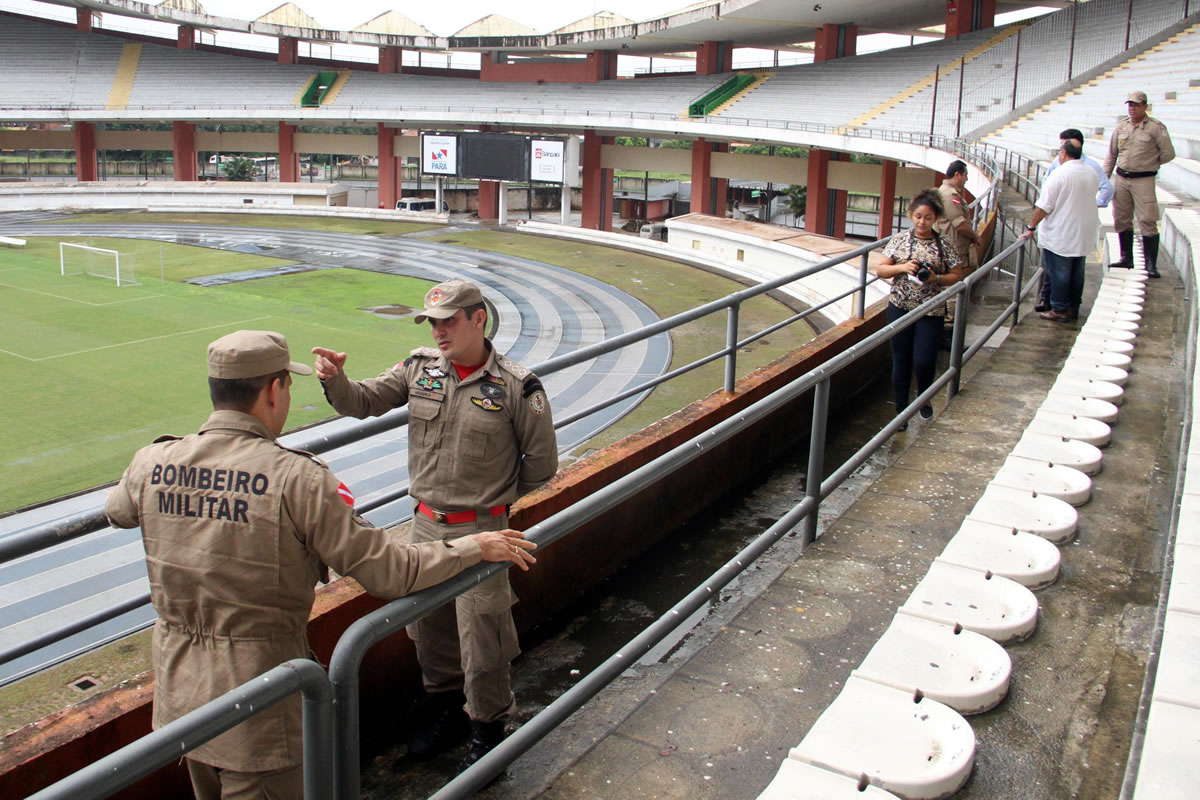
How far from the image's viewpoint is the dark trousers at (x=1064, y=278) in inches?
312

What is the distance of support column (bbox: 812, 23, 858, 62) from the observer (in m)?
39.4

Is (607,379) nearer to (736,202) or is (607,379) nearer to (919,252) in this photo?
(919,252)

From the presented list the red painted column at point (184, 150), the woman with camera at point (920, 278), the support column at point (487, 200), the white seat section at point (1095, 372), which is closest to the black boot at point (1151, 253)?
the white seat section at point (1095, 372)

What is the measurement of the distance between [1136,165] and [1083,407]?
14.1 ft

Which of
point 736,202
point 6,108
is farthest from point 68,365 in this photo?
point 736,202

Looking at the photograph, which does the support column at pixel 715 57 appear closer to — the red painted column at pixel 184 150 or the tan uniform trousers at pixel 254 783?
the red painted column at pixel 184 150

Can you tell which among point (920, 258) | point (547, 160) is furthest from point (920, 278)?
point (547, 160)

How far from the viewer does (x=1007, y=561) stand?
3.74 meters

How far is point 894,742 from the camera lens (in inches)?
104

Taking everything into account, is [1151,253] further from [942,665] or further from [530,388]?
[530,388]

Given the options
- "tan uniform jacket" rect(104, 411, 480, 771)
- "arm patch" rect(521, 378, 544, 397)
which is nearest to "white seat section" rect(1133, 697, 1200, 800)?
"tan uniform jacket" rect(104, 411, 480, 771)

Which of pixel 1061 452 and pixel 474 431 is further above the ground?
pixel 474 431

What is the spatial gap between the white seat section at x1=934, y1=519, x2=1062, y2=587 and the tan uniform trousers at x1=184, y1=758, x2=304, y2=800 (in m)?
2.31

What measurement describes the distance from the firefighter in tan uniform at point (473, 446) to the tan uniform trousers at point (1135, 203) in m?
7.39
